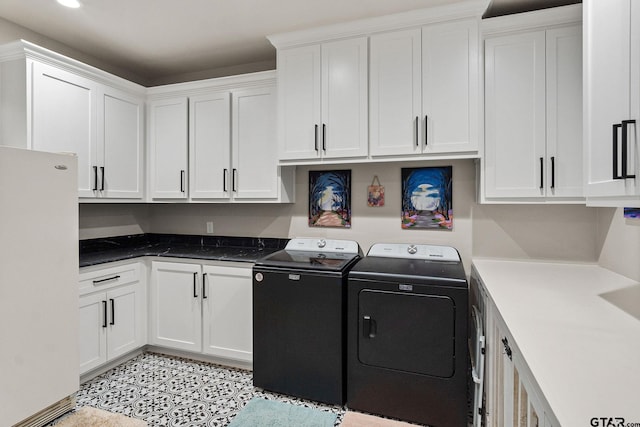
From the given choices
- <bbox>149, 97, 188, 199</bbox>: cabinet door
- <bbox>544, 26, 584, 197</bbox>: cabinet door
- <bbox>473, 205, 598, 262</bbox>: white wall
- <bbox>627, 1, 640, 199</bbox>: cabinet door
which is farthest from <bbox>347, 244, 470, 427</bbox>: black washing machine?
<bbox>149, 97, 188, 199</bbox>: cabinet door

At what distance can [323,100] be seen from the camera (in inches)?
99.3

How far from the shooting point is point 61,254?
6.80ft

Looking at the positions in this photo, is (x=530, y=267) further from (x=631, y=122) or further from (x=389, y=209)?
(x=631, y=122)

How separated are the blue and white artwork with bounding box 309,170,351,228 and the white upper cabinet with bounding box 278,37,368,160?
15.8 inches

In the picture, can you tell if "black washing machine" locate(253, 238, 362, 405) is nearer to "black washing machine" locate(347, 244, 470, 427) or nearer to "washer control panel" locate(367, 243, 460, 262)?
"black washing machine" locate(347, 244, 470, 427)

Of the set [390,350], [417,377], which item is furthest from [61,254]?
[417,377]

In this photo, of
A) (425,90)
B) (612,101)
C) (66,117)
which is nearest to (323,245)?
(425,90)

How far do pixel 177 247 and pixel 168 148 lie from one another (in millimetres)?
963

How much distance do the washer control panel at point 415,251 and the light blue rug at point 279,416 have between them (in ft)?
3.89

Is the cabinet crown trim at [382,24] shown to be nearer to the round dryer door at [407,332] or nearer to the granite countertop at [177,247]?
the granite countertop at [177,247]

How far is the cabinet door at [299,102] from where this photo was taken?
2.54 metres

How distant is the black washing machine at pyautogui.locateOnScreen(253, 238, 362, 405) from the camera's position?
85.8 inches

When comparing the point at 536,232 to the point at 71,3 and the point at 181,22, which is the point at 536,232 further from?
the point at 71,3

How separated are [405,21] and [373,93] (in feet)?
1.68
